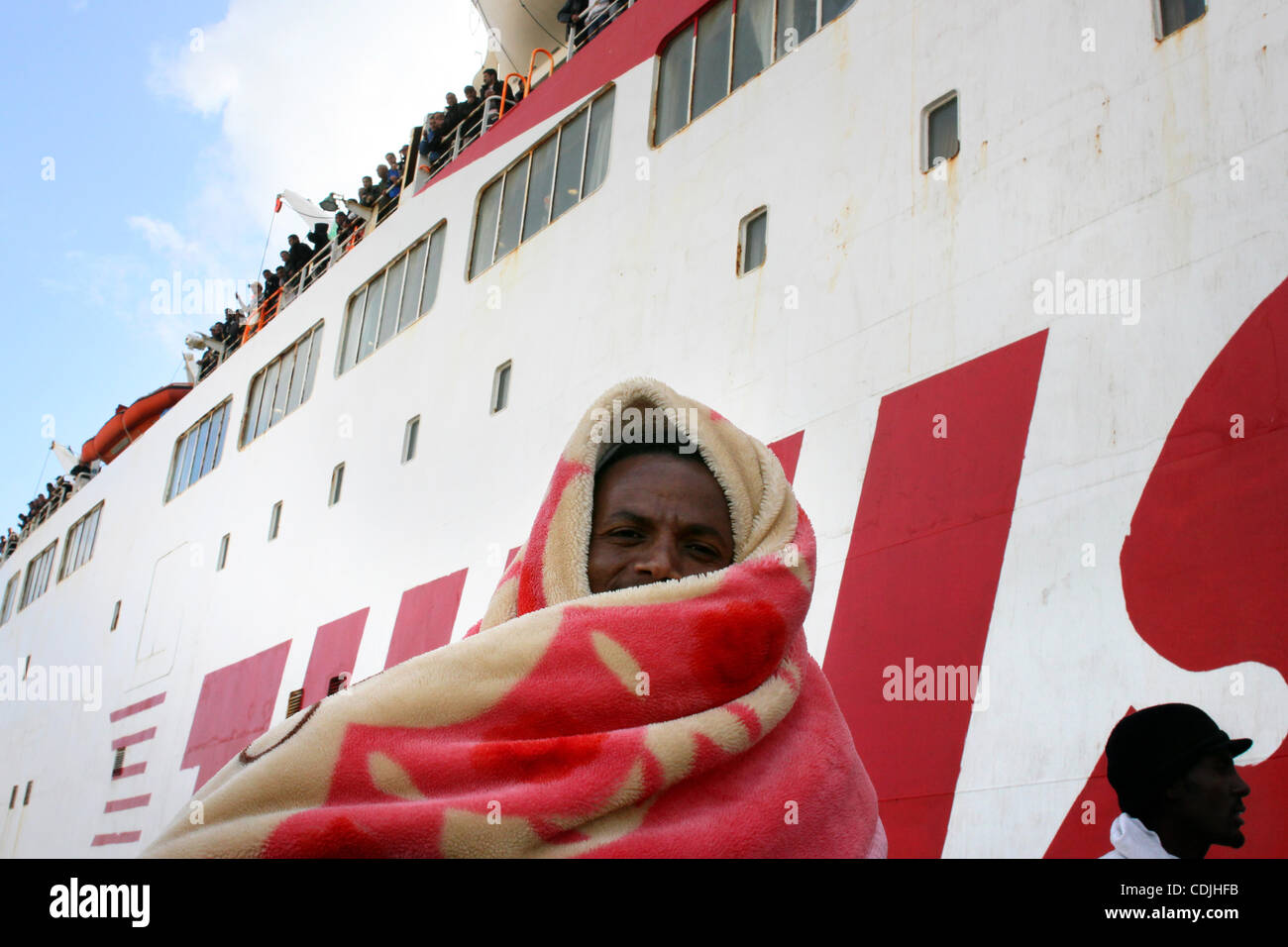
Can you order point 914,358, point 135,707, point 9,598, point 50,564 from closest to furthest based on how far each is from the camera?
point 914,358, point 135,707, point 50,564, point 9,598

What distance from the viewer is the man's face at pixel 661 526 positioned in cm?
125

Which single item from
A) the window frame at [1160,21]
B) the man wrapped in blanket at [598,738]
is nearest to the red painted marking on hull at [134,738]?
the window frame at [1160,21]

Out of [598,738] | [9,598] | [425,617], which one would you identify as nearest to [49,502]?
[9,598]

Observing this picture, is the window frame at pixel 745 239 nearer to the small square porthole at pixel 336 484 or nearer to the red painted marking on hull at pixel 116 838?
the small square porthole at pixel 336 484

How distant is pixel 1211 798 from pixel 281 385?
11.2 metres

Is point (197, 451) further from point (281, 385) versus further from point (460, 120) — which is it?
point (460, 120)

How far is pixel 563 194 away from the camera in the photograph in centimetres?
789

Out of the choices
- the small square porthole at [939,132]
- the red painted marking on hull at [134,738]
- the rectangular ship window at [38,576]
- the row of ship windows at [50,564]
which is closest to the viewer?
the small square porthole at [939,132]

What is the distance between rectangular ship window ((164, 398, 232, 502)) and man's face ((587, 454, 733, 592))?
41.0ft

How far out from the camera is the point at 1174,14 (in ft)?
14.3

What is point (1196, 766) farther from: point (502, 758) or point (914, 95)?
point (914, 95)

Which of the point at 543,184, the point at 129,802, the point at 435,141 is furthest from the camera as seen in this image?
the point at 129,802

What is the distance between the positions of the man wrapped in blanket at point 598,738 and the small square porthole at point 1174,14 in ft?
13.4
